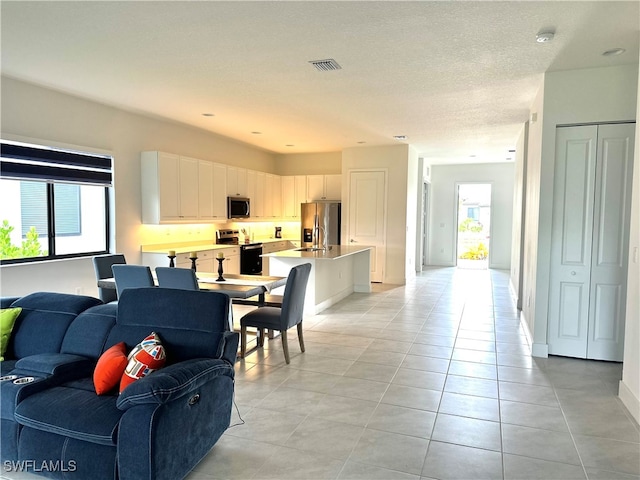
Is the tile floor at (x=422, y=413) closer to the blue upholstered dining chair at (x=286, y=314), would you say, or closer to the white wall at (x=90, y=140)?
the blue upholstered dining chair at (x=286, y=314)

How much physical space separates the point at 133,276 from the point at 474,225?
9983mm

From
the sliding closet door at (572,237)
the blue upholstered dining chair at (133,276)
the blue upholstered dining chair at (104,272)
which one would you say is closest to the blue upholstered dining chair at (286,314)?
the blue upholstered dining chair at (133,276)

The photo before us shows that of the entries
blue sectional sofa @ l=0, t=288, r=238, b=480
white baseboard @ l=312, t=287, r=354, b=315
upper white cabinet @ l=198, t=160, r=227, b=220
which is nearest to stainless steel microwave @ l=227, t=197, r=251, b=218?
upper white cabinet @ l=198, t=160, r=227, b=220

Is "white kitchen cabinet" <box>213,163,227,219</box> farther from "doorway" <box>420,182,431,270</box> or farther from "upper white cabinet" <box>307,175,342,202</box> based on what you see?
"doorway" <box>420,182,431,270</box>

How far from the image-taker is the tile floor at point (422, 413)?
2344 millimetres

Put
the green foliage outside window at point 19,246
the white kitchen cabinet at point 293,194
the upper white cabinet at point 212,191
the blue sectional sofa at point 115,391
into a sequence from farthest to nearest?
1. the white kitchen cabinet at point 293,194
2. the upper white cabinet at point 212,191
3. the green foliage outside window at point 19,246
4. the blue sectional sofa at point 115,391

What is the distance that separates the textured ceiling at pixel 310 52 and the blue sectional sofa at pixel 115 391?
78.1 inches

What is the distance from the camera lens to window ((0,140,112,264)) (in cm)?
442

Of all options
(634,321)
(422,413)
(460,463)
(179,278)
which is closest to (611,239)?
(634,321)

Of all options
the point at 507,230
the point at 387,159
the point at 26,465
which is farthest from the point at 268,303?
the point at 507,230

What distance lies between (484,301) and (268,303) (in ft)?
13.5

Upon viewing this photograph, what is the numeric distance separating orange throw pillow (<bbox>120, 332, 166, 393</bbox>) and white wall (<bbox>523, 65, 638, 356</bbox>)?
11.8ft

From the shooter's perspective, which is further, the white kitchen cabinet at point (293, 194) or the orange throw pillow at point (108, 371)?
the white kitchen cabinet at point (293, 194)

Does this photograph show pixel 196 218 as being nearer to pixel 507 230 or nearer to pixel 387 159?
pixel 387 159
